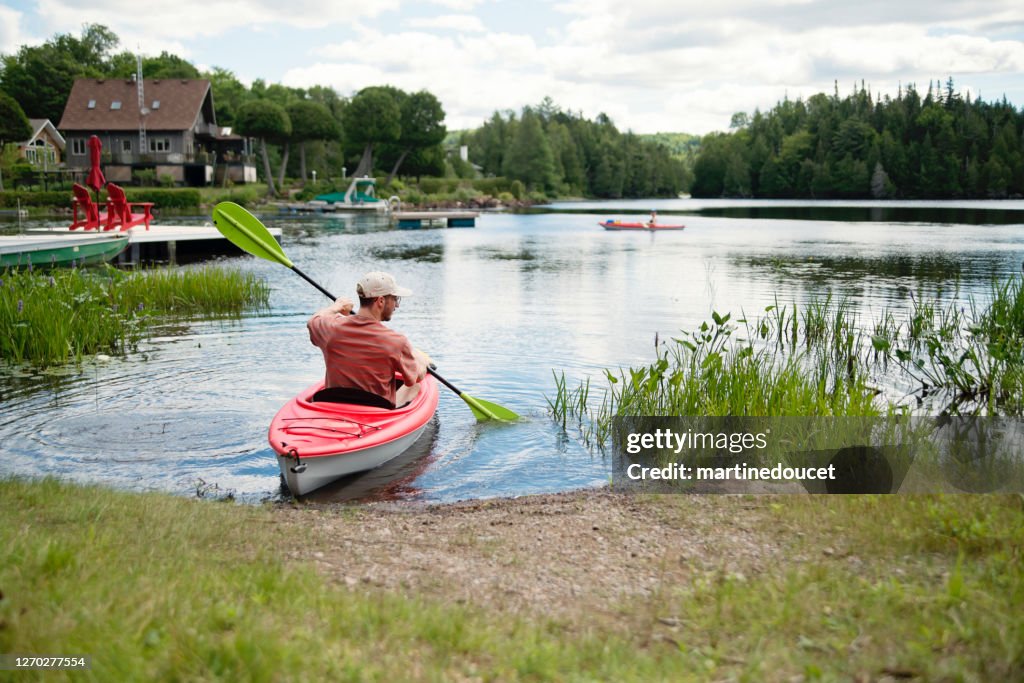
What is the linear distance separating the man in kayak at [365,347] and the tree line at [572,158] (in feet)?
367

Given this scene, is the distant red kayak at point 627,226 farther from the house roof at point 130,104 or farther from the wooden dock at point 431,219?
the house roof at point 130,104

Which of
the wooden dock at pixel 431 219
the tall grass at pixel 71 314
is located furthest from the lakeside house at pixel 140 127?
the tall grass at pixel 71 314

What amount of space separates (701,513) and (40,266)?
17.5 metres

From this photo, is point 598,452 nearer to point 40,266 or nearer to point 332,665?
point 332,665

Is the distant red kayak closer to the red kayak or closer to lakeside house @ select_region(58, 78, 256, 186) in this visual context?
lakeside house @ select_region(58, 78, 256, 186)

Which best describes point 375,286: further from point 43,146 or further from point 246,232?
point 43,146

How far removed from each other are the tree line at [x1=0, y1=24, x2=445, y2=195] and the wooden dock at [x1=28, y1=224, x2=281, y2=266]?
36817 mm

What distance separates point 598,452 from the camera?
8.27m

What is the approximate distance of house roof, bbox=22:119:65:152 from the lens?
6803 centimetres

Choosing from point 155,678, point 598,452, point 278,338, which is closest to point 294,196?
point 278,338

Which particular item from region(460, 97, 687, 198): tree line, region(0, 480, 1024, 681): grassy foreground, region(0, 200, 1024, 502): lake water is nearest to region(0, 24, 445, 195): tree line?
region(460, 97, 687, 198): tree line

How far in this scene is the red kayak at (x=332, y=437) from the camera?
6.56 m

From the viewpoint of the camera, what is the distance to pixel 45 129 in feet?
238
